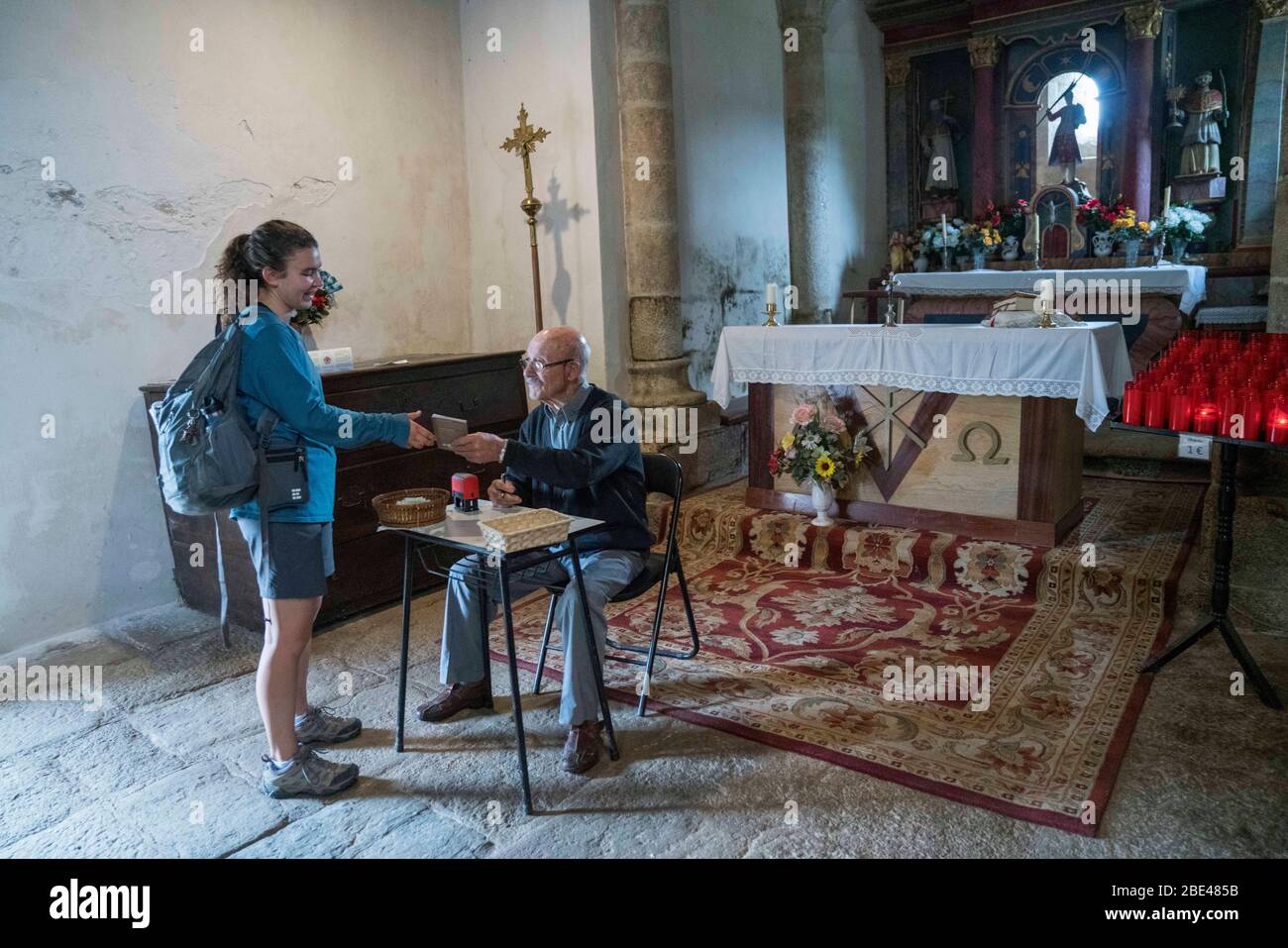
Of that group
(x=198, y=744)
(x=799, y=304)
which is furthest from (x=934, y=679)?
(x=799, y=304)

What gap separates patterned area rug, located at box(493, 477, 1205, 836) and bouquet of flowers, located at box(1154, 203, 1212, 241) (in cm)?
414

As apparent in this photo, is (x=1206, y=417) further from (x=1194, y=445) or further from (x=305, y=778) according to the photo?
(x=305, y=778)

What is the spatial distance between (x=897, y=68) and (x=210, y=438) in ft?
35.4

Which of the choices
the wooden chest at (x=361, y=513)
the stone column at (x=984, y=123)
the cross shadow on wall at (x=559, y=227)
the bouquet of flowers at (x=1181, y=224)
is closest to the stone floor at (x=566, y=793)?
the wooden chest at (x=361, y=513)

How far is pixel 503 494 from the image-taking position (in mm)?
3590

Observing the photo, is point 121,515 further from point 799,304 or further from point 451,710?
point 799,304

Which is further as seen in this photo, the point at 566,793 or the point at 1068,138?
the point at 1068,138

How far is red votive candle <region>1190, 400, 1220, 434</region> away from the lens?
358cm

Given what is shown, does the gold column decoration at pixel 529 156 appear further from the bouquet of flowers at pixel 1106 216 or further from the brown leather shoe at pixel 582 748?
the bouquet of flowers at pixel 1106 216

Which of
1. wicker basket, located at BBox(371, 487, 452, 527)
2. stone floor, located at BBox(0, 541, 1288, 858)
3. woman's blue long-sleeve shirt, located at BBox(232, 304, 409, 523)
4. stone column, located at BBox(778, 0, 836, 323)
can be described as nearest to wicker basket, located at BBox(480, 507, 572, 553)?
wicker basket, located at BBox(371, 487, 452, 527)

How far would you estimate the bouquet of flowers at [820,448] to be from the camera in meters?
5.64

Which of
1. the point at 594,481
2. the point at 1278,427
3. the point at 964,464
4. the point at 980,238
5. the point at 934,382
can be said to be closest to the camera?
the point at 1278,427

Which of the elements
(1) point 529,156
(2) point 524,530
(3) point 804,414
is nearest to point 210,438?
(2) point 524,530

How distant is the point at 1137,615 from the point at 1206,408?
4.37 ft
